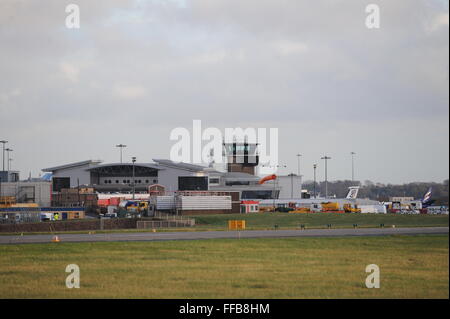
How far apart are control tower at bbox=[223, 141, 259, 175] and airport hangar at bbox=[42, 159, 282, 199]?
1393 cm

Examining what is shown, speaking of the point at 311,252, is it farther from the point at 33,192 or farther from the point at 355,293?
the point at 33,192

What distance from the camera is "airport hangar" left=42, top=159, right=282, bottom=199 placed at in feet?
482

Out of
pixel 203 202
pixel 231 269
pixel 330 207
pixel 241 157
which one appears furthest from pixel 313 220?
pixel 241 157

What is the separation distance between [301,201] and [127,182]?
1837 inches

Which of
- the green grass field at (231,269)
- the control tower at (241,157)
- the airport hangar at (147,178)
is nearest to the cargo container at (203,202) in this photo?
the airport hangar at (147,178)

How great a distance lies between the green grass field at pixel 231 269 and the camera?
2575cm

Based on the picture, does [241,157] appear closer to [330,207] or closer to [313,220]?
[330,207]

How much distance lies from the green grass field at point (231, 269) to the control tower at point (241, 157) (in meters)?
134

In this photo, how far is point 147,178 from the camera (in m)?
159

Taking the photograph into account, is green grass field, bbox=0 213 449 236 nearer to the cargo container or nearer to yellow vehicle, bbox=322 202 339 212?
the cargo container

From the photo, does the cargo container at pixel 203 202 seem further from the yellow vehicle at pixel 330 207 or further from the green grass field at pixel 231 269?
the green grass field at pixel 231 269

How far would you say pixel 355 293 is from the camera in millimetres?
25125

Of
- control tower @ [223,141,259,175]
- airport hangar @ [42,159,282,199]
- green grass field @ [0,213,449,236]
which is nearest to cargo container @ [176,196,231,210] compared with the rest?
green grass field @ [0,213,449,236]

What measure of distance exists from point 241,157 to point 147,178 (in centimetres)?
3419
